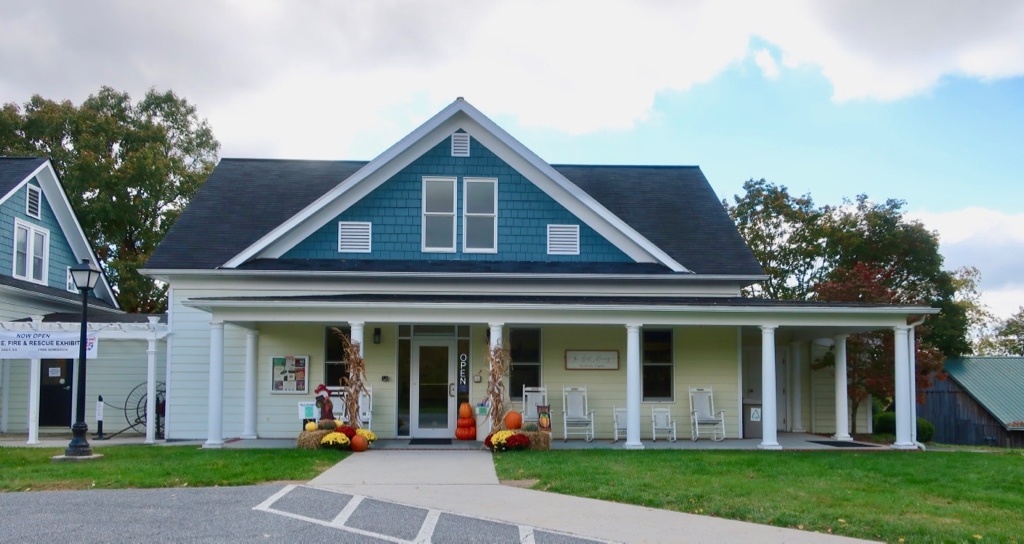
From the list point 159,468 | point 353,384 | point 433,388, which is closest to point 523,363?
point 433,388

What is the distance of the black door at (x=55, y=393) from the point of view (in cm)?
2102

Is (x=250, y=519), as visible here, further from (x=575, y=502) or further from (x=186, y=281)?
(x=186, y=281)

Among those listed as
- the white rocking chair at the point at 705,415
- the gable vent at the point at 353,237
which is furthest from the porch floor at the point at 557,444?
the gable vent at the point at 353,237

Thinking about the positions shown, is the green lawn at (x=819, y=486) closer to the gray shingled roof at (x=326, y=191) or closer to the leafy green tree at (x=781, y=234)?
the gray shingled roof at (x=326, y=191)

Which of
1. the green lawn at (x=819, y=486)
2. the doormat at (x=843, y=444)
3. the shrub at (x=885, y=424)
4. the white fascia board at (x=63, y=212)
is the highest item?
the white fascia board at (x=63, y=212)

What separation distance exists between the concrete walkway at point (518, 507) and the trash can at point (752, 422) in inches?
281

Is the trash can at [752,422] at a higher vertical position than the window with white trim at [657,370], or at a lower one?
lower

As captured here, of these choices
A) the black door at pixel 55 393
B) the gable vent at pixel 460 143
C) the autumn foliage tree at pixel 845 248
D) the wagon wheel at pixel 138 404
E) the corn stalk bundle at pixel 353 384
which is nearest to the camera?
the corn stalk bundle at pixel 353 384

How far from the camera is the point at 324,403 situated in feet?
53.3

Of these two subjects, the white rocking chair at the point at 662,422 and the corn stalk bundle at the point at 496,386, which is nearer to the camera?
the corn stalk bundle at the point at 496,386

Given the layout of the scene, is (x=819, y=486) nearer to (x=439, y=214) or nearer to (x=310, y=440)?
(x=310, y=440)

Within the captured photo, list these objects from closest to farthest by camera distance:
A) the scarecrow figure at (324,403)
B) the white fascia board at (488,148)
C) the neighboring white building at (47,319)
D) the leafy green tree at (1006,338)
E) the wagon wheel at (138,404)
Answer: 1. the scarecrow figure at (324,403)
2. the white fascia board at (488,148)
3. the wagon wheel at (138,404)
4. the neighboring white building at (47,319)
5. the leafy green tree at (1006,338)

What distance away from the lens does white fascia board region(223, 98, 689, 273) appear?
60.3ft

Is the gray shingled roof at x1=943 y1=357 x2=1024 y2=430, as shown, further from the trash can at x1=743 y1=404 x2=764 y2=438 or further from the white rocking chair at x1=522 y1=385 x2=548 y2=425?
the white rocking chair at x1=522 y1=385 x2=548 y2=425
